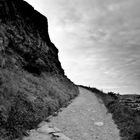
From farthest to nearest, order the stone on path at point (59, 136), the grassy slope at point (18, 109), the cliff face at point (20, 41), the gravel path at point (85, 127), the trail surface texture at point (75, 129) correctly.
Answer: the cliff face at point (20, 41) → the gravel path at point (85, 127) → the trail surface texture at point (75, 129) → the stone on path at point (59, 136) → the grassy slope at point (18, 109)

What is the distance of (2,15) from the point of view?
66.7ft

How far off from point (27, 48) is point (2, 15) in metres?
4.60

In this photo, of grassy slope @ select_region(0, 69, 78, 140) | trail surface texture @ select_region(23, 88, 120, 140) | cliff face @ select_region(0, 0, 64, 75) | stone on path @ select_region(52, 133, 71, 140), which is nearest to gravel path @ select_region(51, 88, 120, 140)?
trail surface texture @ select_region(23, 88, 120, 140)

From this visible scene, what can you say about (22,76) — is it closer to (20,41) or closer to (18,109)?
(20,41)

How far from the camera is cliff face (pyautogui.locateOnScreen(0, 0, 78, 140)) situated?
11.1 m

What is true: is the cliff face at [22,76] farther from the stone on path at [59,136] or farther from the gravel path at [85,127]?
the stone on path at [59,136]

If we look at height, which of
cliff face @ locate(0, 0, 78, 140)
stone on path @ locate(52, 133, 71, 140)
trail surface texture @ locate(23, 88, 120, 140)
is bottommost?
stone on path @ locate(52, 133, 71, 140)

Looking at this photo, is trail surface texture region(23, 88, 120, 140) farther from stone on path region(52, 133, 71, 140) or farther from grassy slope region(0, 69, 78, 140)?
grassy slope region(0, 69, 78, 140)

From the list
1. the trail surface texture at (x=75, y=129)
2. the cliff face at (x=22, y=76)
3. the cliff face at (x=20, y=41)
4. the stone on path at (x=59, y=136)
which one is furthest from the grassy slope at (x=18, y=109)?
the cliff face at (x=20, y=41)

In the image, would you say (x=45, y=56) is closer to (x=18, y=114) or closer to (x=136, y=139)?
(x=18, y=114)

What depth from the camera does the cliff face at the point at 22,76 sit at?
11.1 m

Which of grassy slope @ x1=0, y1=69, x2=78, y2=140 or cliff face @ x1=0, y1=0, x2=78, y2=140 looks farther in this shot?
cliff face @ x1=0, y1=0, x2=78, y2=140

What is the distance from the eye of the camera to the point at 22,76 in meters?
18.1

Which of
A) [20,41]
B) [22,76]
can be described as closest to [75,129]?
[22,76]
